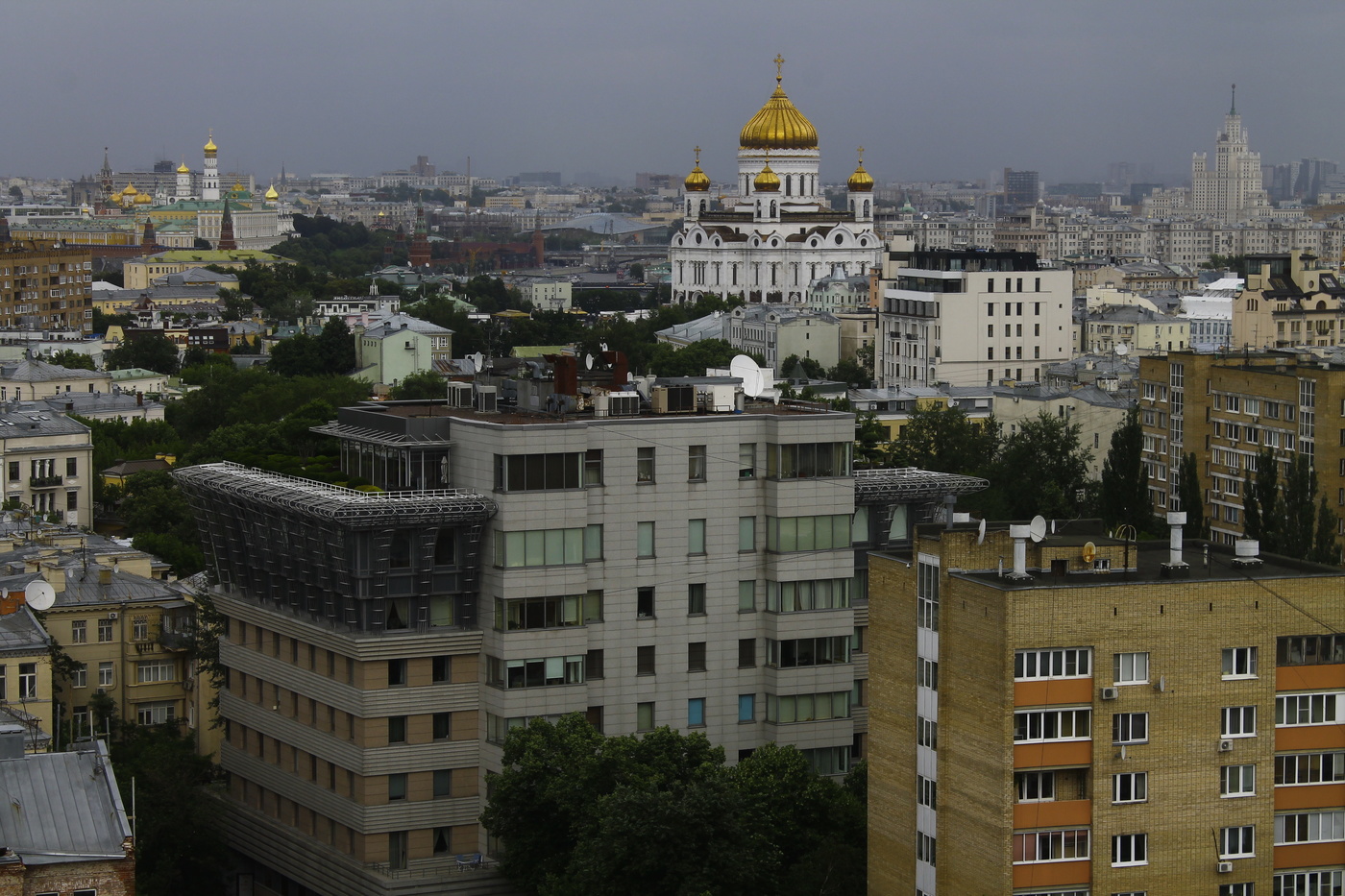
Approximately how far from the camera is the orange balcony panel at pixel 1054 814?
31219mm

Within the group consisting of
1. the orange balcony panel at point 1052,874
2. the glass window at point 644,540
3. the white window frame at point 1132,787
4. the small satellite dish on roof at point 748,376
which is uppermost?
the small satellite dish on roof at point 748,376

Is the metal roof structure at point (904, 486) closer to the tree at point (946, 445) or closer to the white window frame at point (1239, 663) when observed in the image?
the white window frame at point (1239, 663)

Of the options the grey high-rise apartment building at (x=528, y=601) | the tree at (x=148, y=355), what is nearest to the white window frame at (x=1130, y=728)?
the grey high-rise apartment building at (x=528, y=601)

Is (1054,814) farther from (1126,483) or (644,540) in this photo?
(1126,483)

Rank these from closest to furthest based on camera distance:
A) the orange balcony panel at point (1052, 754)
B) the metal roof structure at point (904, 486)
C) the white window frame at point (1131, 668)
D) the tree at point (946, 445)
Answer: the orange balcony panel at point (1052, 754), the white window frame at point (1131, 668), the metal roof structure at point (904, 486), the tree at point (946, 445)

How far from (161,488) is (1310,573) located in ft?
155

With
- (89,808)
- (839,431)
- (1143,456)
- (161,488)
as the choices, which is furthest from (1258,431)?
(89,808)

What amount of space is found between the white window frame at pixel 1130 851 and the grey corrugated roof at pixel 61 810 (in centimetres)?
1270

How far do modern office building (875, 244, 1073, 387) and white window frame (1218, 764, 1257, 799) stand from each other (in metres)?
80.9

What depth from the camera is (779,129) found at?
573 feet

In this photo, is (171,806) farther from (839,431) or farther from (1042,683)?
(1042,683)

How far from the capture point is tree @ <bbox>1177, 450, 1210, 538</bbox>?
61.1m

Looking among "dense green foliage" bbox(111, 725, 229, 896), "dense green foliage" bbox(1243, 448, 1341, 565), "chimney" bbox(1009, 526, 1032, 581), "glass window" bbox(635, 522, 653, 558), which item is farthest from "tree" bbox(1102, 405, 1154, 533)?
"chimney" bbox(1009, 526, 1032, 581)

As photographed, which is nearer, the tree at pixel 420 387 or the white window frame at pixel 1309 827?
the white window frame at pixel 1309 827
